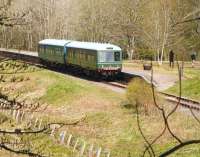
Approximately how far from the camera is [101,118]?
96.5 feet

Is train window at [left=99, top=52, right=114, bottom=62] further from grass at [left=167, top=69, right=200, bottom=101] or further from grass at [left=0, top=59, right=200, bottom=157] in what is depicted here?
grass at [left=167, top=69, right=200, bottom=101]

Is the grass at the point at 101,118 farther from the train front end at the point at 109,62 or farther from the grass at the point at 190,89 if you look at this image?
the grass at the point at 190,89

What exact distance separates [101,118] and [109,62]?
13636mm

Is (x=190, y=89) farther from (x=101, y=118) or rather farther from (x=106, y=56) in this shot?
(x=106, y=56)

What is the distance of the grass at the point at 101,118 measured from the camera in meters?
23.6

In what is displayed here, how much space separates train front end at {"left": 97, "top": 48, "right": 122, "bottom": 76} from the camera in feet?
137

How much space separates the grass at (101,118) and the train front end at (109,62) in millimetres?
2079

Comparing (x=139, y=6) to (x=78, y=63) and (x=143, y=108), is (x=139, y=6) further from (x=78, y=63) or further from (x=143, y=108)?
(x=143, y=108)

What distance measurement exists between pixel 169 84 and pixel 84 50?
28.7ft

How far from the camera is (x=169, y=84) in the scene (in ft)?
123

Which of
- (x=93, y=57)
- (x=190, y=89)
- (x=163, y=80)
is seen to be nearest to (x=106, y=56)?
(x=93, y=57)

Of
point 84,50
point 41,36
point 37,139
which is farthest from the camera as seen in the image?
point 41,36

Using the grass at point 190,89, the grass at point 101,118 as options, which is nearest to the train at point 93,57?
the grass at point 101,118

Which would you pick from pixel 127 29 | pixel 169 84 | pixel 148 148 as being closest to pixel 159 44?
pixel 127 29
